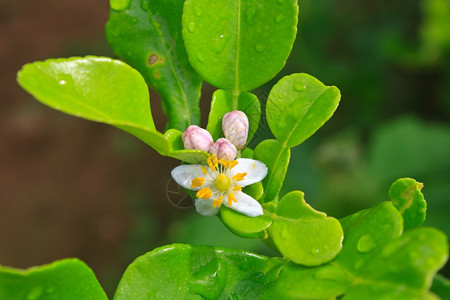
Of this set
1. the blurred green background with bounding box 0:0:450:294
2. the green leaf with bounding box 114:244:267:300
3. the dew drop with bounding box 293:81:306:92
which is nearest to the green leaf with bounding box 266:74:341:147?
the dew drop with bounding box 293:81:306:92

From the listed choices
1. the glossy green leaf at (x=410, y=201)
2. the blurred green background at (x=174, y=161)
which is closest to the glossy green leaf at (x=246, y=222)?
the glossy green leaf at (x=410, y=201)

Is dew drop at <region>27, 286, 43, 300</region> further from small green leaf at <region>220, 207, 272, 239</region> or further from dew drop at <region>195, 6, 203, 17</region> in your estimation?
dew drop at <region>195, 6, 203, 17</region>

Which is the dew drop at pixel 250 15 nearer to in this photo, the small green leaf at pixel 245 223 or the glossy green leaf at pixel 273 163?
the glossy green leaf at pixel 273 163

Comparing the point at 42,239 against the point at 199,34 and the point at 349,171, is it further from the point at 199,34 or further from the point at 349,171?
the point at 199,34

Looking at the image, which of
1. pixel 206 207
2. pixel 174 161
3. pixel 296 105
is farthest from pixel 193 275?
pixel 174 161

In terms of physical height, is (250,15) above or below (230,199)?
above

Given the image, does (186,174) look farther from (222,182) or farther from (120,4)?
(120,4)

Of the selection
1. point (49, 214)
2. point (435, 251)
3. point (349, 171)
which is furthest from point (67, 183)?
point (435, 251)
